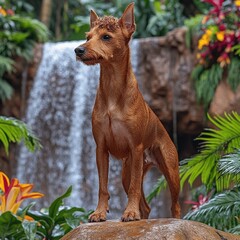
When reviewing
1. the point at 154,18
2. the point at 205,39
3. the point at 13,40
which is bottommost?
the point at 205,39

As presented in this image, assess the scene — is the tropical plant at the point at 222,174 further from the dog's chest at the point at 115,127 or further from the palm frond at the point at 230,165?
the dog's chest at the point at 115,127

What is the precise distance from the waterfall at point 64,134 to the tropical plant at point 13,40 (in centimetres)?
31

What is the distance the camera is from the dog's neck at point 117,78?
2.88 metres

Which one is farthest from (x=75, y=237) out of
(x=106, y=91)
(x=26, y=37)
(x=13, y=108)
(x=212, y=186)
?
(x=26, y=37)

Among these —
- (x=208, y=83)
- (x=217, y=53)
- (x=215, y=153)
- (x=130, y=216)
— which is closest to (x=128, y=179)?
(x=130, y=216)

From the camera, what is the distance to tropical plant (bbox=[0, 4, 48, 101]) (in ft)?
28.8

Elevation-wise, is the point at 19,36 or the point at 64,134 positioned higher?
the point at 19,36

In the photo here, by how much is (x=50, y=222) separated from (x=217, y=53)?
4.79 m

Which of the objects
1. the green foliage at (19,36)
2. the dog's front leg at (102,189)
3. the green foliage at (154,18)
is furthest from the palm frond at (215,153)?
the green foliage at (154,18)

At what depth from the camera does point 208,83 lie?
7875 millimetres

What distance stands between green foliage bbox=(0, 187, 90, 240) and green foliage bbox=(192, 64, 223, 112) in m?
4.20

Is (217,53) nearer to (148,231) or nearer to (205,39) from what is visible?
(205,39)

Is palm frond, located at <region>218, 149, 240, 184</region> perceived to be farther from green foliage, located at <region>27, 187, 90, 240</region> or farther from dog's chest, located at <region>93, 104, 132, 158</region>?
green foliage, located at <region>27, 187, 90, 240</region>

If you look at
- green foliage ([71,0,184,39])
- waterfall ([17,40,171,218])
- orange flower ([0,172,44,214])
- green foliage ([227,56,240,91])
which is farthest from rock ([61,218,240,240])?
green foliage ([71,0,184,39])
